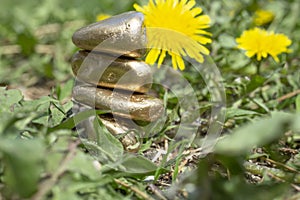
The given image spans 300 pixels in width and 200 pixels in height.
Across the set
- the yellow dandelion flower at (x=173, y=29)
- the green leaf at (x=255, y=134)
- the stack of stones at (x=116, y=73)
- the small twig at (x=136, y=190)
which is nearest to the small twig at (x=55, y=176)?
the small twig at (x=136, y=190)

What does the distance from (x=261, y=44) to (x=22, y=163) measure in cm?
143

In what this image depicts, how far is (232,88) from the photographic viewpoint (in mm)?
2053

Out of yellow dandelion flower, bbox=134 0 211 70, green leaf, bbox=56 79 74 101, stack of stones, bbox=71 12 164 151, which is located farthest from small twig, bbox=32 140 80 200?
green leaf, bbox=56 79 74 101

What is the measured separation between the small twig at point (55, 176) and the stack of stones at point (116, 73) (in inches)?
16.1

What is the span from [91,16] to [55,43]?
1.06ft

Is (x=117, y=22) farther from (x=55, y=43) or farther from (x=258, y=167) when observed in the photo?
(x=55, y=43)

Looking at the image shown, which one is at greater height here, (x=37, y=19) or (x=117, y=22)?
(x=117, y=22)

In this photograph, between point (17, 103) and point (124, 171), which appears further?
point (17, 103)

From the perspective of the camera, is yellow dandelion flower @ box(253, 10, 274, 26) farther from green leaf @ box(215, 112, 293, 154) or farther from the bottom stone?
green leaf @ box(215, 112, 293, 154)

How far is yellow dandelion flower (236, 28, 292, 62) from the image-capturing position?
2068 millimetres

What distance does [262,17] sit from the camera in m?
2.78

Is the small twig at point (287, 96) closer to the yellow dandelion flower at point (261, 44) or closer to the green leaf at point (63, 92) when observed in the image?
the yellow dandelion flower at point (261, 44)

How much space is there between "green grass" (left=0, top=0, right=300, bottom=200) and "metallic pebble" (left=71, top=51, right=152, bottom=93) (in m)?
0.14

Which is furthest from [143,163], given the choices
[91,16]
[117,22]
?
[91,16]
